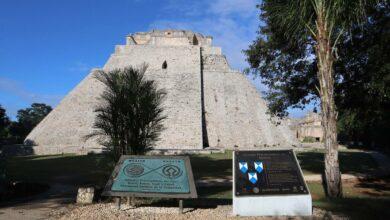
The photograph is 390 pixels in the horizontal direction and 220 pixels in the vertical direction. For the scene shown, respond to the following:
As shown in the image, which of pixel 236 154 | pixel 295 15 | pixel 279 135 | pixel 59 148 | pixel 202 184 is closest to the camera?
pixel 236 154

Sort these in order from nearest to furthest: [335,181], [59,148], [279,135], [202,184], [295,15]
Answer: [335,181], [295,15], [202,184], [59,148], [279,135]

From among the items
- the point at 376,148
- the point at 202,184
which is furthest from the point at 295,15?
the point at 376,148

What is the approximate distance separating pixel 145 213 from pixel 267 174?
2.27 metres

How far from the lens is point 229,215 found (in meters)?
6.61

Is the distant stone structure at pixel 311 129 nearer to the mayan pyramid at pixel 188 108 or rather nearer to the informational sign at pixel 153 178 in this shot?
the mayan pyramid at pixel 188 108

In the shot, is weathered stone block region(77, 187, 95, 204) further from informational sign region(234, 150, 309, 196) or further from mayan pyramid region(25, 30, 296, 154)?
mayan pyramid region(25, 30, 296, 154)

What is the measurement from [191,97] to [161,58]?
18.7ft

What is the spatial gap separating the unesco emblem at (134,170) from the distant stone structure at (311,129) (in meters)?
36.4

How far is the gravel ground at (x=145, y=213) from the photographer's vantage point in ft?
21.4

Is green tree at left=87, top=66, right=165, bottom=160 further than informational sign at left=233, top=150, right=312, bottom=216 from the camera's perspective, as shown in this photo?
Yes

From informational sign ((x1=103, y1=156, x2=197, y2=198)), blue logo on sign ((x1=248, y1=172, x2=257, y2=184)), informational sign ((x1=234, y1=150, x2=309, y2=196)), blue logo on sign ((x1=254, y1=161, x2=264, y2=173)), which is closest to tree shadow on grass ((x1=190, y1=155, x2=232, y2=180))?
informational sign ((x1=103, y1=156, x2=197, y2=198))

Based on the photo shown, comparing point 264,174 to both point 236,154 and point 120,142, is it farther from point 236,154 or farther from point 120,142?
point 120,142

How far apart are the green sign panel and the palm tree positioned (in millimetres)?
3207

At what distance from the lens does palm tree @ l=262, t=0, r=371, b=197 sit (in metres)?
8.09
